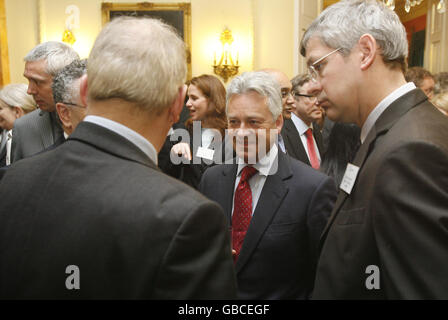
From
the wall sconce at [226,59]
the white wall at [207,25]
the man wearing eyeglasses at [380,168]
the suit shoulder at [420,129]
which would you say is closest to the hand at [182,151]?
the man wearing eyeglasses at [380,168]

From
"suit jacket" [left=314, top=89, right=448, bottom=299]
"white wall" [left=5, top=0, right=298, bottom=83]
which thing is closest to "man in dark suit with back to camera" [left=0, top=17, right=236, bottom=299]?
"suit jacket" [left=314, top=89, right=448, bottom=299]

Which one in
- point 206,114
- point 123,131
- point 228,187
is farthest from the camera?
point 206,114

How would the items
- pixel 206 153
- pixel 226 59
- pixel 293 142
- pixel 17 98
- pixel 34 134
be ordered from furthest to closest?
pixel 226 59 → pixel 17 98 → pixel 293 142 → pixel 206 153 → pixel 34 134

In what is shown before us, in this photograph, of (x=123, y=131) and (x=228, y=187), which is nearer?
(x=123, y=131)

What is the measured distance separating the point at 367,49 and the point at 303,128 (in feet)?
6.75

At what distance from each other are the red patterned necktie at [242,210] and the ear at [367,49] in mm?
757

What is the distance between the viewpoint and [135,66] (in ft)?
3.01

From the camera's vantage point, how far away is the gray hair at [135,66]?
0.91 m

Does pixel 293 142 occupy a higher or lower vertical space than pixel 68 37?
lower

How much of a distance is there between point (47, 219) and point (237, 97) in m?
1.28

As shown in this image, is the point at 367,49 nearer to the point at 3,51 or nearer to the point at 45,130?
the point at 45,130

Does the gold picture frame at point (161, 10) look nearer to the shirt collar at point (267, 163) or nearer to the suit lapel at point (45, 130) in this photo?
the suit lapel at point (45, 130)

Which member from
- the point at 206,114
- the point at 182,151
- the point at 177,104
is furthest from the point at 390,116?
the point at 206,114

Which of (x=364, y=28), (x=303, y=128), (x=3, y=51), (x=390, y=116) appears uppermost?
(x=3, y=51)
